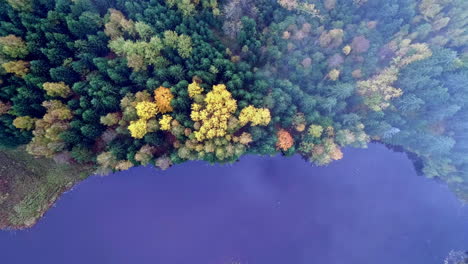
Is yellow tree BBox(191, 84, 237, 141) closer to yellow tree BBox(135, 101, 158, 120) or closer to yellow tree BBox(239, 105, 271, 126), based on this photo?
yellow tree BBox(239, 105, 271, 126)

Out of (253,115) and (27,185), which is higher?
(253,115)

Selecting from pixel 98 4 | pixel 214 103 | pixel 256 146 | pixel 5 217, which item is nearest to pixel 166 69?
pixel 214 103

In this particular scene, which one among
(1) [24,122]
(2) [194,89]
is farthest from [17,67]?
(2) [194,89]

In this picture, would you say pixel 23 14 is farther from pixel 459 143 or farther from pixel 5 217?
pixel 459 143

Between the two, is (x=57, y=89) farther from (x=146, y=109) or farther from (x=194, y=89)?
(x=194, y=89)

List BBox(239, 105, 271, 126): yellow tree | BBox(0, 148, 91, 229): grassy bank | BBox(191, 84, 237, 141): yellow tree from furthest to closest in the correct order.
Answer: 1. BBox(0, 148, 91, 229): grassy bank
2. BBox(239, 105, 271, 126): yellow tree
3. BBox(191, 84, 237, 141): yellow tree

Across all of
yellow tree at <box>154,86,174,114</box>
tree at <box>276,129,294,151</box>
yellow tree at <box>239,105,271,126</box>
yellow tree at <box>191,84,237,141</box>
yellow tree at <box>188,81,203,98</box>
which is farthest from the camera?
tree at <box>276,129,294,151</box>

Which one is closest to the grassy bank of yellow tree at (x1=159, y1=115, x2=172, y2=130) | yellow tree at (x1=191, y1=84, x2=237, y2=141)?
yellow tree at (x1=159, y1=115, x2=172, y2=130)

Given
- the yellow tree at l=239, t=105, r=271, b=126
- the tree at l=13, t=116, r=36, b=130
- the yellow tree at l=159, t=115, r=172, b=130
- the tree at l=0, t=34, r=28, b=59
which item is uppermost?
the yellow tree at l=239, t=105, r=271, b=126
